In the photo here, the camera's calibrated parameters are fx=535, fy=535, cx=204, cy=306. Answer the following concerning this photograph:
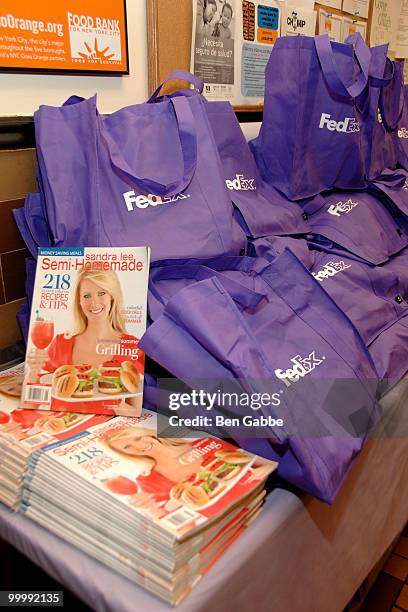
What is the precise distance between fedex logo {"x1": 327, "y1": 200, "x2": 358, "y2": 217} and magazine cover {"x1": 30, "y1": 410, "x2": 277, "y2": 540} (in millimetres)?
761

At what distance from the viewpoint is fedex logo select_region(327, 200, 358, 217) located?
4.42 feet

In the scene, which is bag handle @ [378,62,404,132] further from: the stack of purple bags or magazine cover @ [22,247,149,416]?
magazine cover @ [22,247,149,416]

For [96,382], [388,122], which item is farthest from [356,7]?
[96,382]

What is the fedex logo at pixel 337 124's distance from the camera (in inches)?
51.7

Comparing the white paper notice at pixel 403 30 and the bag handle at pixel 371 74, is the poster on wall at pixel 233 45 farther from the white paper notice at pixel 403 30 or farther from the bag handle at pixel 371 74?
the white paper notice at pixel 403 30

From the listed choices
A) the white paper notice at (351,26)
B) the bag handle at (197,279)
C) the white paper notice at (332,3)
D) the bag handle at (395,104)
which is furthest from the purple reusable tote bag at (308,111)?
the white paper notice at (351,26)

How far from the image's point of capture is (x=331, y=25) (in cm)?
207

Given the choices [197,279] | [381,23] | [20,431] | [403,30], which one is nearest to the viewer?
[20,431]

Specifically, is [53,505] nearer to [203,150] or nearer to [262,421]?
[262,421]

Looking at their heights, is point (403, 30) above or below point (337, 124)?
above

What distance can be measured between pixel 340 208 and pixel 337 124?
0.67 ft

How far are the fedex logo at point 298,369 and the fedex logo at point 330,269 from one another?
279 millimetres

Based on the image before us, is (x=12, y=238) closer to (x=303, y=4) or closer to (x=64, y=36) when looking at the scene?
(x=64, y=36)

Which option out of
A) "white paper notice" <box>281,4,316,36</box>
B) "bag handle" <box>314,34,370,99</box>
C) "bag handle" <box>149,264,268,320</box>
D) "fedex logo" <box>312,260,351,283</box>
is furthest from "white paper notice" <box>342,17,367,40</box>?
"bag handle" <box>149,264,268,320</box>
